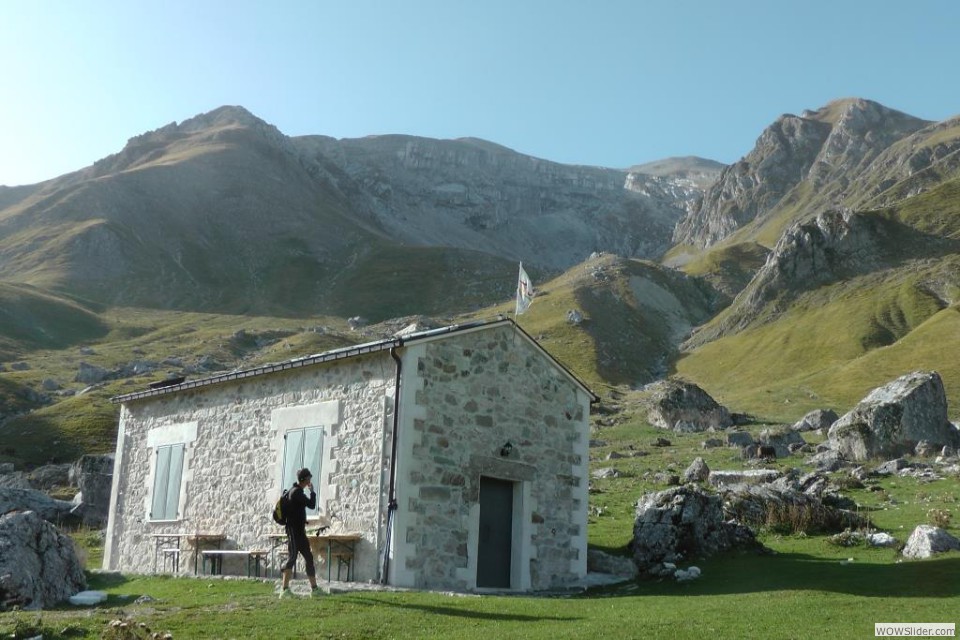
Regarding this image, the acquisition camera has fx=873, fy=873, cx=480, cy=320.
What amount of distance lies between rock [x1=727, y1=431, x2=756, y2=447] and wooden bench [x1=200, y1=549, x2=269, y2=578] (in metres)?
30.0

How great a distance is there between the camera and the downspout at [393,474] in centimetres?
1802

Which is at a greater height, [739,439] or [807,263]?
[807,263]

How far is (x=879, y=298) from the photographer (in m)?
98.4

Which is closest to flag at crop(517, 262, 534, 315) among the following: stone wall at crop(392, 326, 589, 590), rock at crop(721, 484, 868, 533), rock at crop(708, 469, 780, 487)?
stone wall at crop(392, 326, 589, 590)

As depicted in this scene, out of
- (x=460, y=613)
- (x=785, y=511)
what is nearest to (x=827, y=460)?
(x=785, y=511)

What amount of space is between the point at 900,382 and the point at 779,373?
44.0m

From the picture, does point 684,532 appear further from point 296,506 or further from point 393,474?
point 296,506

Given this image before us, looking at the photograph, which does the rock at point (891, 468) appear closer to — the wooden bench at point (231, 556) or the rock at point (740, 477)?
the rock at point (740, 477)

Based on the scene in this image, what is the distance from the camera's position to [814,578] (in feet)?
55.9

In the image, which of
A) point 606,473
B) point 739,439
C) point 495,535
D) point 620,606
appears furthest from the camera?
point 739,439

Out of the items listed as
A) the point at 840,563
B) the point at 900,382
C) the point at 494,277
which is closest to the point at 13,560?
the point at 840,563

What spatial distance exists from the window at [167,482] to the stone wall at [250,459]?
1.02ft

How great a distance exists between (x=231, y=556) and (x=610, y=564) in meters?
9.42

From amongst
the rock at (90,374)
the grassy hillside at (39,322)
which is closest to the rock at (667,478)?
the rock at (90,374)
